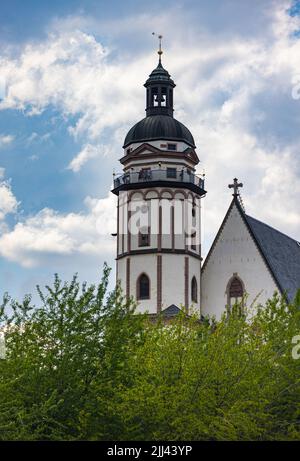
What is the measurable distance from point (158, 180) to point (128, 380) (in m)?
36.8

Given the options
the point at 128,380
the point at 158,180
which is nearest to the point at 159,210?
the point at 158,180

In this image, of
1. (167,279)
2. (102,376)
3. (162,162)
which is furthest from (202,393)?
(162,162)

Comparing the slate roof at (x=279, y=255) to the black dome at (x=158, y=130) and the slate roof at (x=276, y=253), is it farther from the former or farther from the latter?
the black dome at (x=158, y=130)

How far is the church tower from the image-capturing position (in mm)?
77000

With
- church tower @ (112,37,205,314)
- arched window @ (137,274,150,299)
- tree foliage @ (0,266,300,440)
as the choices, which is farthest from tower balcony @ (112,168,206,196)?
tree foliage @ (0,266,300,440)

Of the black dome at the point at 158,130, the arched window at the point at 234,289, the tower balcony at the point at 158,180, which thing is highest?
the black dome at the point at 158,130

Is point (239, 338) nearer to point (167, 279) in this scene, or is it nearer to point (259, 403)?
point (259, 403)

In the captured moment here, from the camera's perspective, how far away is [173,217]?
3078 inches

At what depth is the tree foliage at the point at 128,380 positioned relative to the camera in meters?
40.4

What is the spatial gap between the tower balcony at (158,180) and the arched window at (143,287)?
6.70 meters

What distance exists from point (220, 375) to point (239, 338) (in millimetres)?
5264

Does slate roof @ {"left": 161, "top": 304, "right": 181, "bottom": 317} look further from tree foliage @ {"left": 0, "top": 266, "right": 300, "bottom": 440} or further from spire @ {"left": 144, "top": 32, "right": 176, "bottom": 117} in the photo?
tree foliage @ {"left": 0, "top": 266, "right": 300, "bottom": 440}

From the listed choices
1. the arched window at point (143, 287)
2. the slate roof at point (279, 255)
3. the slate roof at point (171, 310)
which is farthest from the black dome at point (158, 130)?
the slate roof at point (171, 310)

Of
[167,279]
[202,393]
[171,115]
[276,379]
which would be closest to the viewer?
[202,393]
